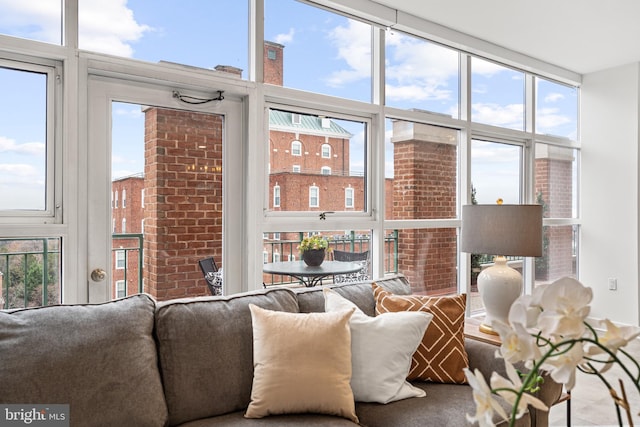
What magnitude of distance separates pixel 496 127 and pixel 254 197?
265cm

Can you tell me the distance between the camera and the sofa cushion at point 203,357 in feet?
5.57

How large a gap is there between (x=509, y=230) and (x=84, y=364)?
2102mm

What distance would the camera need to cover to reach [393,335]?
1919mm

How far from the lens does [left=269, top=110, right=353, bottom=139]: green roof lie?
2969 millimetres

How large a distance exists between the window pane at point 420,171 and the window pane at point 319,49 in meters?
0.49

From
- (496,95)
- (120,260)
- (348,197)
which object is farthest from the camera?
(496,95)

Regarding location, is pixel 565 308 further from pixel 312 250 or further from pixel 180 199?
pixel 312 250

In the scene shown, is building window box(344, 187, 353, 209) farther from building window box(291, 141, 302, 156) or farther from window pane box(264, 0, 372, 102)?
window pane box(264, 0, 372, 102)

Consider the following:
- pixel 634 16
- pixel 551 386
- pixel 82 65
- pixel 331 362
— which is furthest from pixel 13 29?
pixel 634 16

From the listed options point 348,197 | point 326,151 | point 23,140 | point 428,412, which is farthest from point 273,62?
point 428,412

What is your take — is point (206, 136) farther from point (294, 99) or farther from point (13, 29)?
point (13, 29)

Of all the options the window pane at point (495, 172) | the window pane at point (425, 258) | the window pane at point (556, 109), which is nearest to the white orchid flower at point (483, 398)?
the window pane at point (425, 258)

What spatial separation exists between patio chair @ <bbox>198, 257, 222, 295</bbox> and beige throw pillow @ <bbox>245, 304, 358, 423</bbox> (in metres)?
→ 1.00

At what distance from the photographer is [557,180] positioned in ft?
16.1
